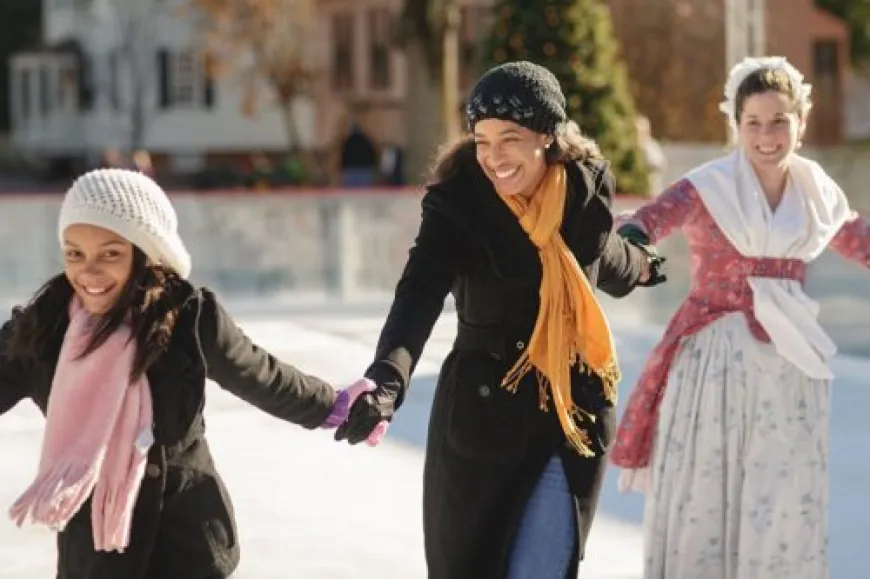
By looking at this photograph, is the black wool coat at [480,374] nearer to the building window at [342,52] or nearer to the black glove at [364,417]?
the black glove at [364,417]

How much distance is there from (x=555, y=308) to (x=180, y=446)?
0.84 meters

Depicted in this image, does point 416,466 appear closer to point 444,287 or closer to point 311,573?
point 311,573

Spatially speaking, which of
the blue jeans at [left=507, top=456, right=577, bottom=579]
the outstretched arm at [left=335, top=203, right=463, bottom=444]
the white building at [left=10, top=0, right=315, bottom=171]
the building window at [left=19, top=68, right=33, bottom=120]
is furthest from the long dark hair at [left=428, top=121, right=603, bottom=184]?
the building window at [left=19, top=68, right=33, bottom=120]

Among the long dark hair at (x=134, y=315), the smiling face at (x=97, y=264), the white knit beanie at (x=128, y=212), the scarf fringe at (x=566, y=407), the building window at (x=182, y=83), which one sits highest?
the building window at (x=182, y=83)

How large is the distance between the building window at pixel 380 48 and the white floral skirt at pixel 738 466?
3355cm

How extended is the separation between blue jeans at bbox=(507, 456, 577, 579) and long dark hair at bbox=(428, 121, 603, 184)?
671mm

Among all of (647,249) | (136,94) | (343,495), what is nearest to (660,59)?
(136,94)

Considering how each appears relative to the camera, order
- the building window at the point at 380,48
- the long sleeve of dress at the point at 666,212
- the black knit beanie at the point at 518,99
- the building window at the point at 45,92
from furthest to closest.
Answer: the building window at the point at 45,92
the building window at the point at 380,48
the long sleeve of dress at the point at 666,212
the black knit beanie at the point at 518,99

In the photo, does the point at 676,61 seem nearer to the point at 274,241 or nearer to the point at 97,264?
the point at 274,241

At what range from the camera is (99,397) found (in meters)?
3.44

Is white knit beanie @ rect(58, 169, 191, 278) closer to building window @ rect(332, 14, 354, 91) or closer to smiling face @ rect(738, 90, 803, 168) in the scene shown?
smiling face @ rect(738, 90, 803, 168)

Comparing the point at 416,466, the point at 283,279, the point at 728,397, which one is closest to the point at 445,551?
the point at 728,397

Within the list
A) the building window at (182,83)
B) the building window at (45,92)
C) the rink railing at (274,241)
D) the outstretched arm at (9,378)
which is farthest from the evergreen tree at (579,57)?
the building window at (45,92)

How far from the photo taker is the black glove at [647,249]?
427cm
